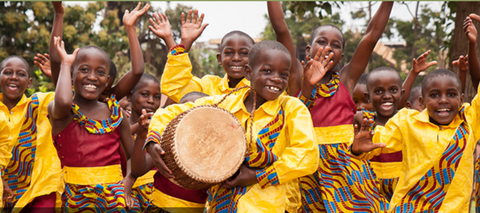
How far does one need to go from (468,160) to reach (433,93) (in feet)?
1.93

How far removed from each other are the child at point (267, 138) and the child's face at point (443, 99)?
129 cm

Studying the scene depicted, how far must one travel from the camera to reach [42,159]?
4520 millimetres

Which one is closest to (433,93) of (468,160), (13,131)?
(468,160)

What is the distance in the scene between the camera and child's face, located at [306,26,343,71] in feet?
14.7

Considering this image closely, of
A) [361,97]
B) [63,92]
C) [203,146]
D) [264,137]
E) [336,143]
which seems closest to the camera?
[203,146]

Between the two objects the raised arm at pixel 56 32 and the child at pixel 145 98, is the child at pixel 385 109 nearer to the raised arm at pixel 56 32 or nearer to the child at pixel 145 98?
the child at pixel 145 98

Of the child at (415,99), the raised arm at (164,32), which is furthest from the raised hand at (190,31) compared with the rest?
the child at (415,99)

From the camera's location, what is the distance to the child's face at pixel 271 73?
3578 mm

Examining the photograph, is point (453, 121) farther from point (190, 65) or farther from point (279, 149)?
point (190, 65)

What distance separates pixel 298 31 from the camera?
92.5 ft

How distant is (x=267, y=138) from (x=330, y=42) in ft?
4.19

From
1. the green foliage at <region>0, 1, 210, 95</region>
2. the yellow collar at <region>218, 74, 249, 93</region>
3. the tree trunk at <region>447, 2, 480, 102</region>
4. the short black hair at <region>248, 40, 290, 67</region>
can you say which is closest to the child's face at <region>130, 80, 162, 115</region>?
the yellow collar at <region>218, 74, 249, 93</region>

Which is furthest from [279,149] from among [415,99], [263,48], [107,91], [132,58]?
[415,99]

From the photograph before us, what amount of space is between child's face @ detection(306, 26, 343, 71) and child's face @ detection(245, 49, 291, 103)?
924 mm
